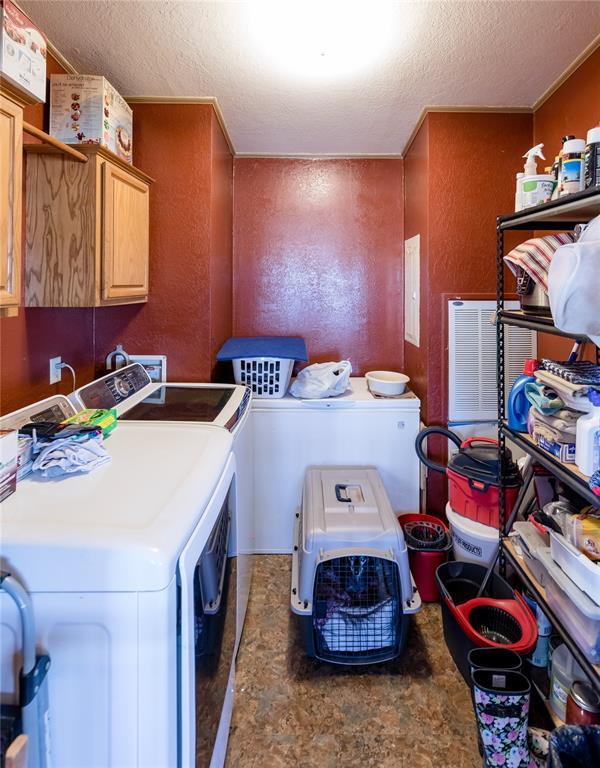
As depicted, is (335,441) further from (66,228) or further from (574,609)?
(66,228)

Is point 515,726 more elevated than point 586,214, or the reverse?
point 586,214

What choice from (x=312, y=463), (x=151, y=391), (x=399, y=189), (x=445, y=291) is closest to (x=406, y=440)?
(x=312, y=463)

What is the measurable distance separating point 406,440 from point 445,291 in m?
0.83

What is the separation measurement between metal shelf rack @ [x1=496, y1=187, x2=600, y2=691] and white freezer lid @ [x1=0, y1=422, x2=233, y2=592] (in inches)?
38.1

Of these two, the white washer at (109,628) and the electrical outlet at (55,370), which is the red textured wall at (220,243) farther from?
the white washer at (109,628)

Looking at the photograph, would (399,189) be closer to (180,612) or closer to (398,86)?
(398,86)

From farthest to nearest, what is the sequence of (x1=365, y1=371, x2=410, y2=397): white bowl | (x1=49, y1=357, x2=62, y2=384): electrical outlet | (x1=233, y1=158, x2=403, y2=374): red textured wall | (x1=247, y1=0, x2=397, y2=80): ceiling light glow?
(x1=233, y1=158, x2=403, y2=374): red textured wall
(x1=365, y1=371, x2=410, y2=397): white bowl
(x1=49, y1=357, x2=62, y2=384): electrical outlet
(x1=247, y1=0, x2=397, y2=80): ceiling light glow

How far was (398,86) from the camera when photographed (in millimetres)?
2285

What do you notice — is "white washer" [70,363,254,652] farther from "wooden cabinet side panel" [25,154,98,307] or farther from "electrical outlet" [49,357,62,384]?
"wooden cabinet side panel" [25,154,98,307]

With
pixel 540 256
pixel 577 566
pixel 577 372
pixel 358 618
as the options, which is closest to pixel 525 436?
pixel 577 372

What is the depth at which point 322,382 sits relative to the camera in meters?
2.70

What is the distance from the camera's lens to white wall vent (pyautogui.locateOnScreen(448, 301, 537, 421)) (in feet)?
8.49

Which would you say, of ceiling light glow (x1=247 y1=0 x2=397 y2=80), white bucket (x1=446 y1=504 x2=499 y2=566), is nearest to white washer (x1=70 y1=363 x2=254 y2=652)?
white bucket (x1=446 y1=504 x2=499 y2=566)

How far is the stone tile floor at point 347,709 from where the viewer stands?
1.56 metres
